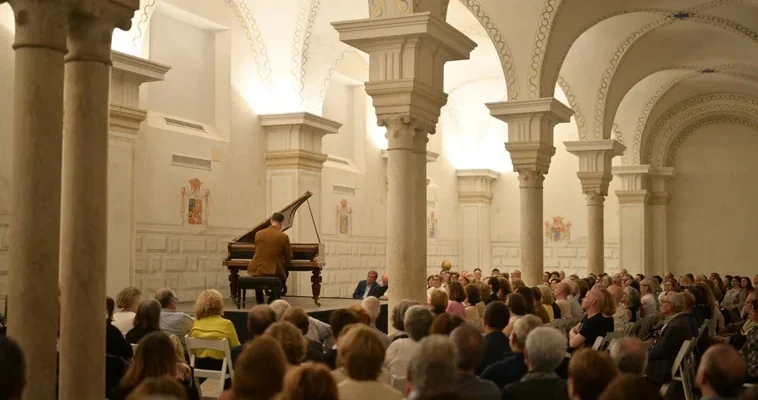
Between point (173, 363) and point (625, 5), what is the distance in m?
12.8

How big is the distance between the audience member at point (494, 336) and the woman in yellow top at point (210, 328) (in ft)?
6.56

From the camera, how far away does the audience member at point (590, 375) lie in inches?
147

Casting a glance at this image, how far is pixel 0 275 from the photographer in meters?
10.9

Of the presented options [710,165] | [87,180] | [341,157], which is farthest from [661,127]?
[87,180]

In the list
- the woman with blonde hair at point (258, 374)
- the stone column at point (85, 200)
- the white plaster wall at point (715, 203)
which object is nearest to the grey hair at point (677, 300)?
the stone column at point (85, 200)

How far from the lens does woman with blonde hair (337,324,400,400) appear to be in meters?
3.98

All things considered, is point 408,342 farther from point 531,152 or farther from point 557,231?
point 557,231

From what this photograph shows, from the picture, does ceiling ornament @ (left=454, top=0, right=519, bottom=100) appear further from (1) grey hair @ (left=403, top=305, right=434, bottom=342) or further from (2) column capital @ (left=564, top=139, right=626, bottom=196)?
(1) grey hair @ (left=403, top=305, right=434, bottom=342)

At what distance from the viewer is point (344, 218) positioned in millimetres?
18797

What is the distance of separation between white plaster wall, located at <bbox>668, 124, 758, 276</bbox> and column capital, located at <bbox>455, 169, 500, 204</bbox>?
6.04 meters

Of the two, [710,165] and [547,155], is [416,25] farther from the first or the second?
[710,165]

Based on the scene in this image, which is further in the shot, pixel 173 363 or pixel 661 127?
pixel 661 127

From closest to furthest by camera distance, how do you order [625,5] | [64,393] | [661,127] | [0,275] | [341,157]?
[64,393]
[0,275]
[625,5]
[341,157]
[661,127]

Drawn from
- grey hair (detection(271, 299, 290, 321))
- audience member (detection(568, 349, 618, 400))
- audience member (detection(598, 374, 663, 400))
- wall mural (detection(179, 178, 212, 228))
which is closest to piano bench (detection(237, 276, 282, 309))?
wall mural (detection(179, 178, 212, 228))
